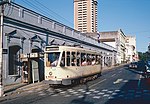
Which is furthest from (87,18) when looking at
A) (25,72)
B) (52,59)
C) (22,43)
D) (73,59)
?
(52,59)

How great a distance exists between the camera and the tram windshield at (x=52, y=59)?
19.3 meters

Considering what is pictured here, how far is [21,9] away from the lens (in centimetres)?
2377

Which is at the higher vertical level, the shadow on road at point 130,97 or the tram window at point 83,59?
the tram window at point 83,59

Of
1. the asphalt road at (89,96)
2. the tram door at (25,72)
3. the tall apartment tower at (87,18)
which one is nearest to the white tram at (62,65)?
the asphalt road at (89,96)

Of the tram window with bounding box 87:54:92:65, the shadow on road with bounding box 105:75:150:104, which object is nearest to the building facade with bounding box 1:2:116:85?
the tram window with bounding box 87:54:92:65

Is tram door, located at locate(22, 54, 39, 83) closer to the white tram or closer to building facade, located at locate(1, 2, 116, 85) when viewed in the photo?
building facade, located at locate(1, 2, 116, 85)

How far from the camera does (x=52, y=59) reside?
771 inches

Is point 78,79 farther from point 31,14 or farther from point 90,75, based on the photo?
point 31,14

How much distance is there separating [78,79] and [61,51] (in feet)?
11.5

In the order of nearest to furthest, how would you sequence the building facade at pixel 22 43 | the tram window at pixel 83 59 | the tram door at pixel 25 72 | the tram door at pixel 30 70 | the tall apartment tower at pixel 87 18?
the building facade at pixel 22 43, the tram window at pixel 83 59, the tram door at pixel 30 70, the tram door at pixel 25 72, the tall apartment tower at pixel 87 18

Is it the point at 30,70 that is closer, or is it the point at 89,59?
the point at 30,70

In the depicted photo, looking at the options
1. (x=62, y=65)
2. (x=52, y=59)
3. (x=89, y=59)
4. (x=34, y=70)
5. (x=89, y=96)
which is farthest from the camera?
(x=89, y=59)

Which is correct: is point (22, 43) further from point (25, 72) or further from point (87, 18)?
point (87, 18)

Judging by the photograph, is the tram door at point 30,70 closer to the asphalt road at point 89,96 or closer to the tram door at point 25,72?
the tram door at point 25,72
